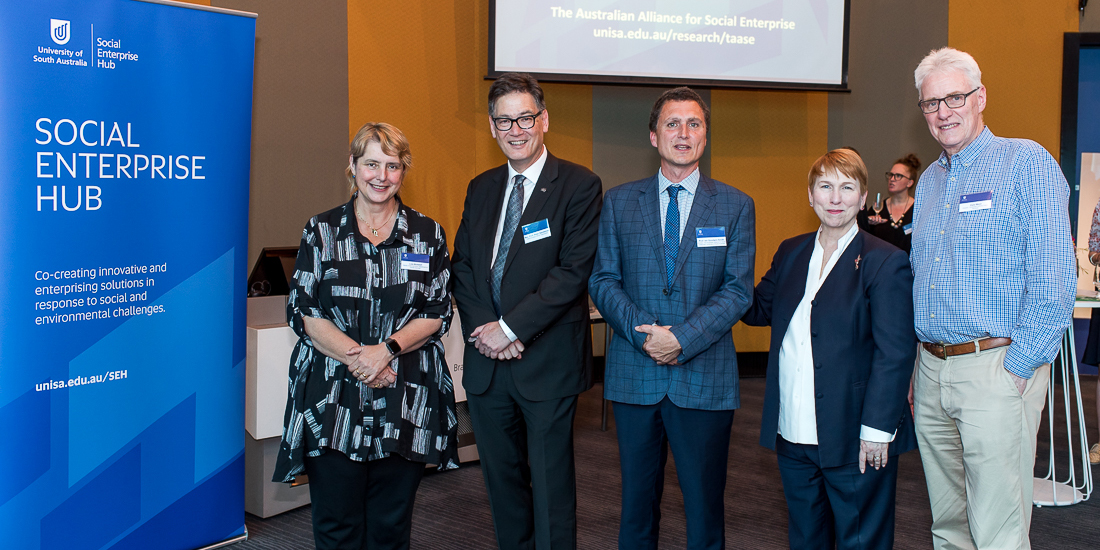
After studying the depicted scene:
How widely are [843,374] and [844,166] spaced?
581mm

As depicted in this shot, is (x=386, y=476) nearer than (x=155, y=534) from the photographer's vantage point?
Yes

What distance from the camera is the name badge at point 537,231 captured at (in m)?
2.12

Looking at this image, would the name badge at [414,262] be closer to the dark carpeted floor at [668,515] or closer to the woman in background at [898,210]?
the dark carpeted floor at [668,515]

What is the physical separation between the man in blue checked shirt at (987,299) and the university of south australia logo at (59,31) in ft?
8.93

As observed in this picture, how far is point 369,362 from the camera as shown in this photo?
2.00 m

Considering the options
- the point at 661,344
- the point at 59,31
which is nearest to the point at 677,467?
the point at 661,344

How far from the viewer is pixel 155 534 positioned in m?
2.55

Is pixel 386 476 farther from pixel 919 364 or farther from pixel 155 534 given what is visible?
pixel 919 364

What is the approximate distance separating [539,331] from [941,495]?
133cm

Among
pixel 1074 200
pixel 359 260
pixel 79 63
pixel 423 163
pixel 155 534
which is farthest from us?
pixel 1074 200

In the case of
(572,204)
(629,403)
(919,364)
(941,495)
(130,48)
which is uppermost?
(130,48)

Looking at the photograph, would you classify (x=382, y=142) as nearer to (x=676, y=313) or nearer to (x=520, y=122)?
(x=520, y=122)

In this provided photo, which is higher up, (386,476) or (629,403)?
(629,403)

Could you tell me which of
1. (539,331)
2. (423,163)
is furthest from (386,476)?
(423,163)
